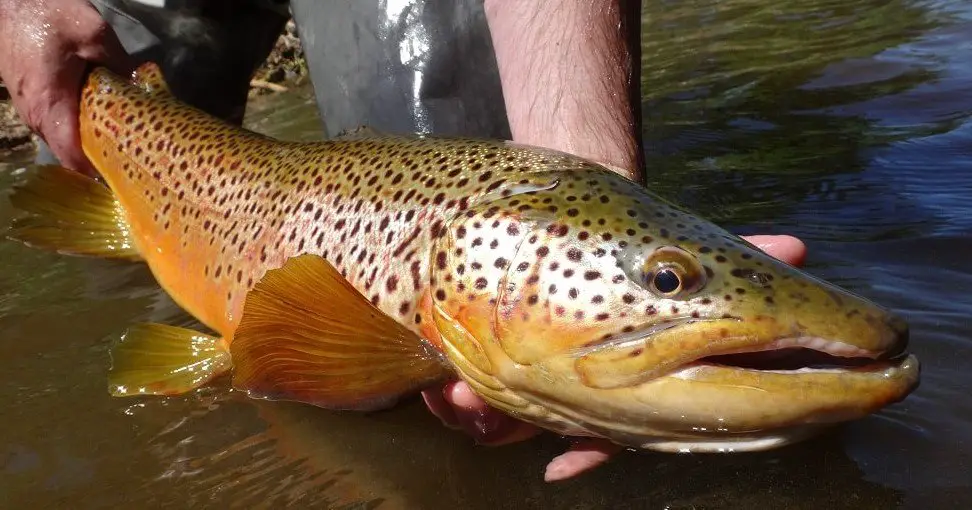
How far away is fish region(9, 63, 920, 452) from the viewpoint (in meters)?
1.95

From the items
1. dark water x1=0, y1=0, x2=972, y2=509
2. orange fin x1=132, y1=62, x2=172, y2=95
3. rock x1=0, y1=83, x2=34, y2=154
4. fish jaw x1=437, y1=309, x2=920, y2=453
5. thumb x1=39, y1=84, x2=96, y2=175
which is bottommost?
dark water x1=0, y1=0, x2=972, y2=509

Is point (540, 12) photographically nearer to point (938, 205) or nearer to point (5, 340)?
point (938, 205)

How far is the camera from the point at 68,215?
4.21 meters

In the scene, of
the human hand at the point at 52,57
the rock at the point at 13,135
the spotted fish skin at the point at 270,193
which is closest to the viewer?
the spotted fish skin at the point at 270,193

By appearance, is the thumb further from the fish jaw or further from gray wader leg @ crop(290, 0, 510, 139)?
the fish jaw

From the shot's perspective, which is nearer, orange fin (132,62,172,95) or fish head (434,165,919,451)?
fish head (434,165,919,451)

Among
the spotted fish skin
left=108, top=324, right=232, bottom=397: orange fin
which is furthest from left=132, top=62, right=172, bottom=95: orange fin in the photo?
left=108, top=324, right=232, bottom=397: orange fin

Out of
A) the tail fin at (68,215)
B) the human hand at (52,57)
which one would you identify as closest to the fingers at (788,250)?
the tail fin at (68,215)

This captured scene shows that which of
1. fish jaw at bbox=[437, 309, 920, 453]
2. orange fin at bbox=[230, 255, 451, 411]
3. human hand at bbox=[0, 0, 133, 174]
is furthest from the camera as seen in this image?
human hand at bbox=[0, 0, 133, 174]

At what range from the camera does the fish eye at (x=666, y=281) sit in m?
2.09

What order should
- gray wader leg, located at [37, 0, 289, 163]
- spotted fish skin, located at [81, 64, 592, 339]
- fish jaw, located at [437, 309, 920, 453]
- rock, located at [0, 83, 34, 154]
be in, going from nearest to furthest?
fish jaw, located at [437, 309, 920, 453]
spotted fish skin, located at [81, 64, 592, 339]
gray wader leg, located at [37, 0, 289, 163]
rock, located at [0, 83, 34, 154]

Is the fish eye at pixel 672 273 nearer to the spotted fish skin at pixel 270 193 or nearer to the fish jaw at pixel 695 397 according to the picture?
the fish jaw at pixel 695 397

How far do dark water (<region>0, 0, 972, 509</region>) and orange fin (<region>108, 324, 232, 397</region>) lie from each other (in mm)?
63

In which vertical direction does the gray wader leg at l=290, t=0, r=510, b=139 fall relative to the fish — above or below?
above
